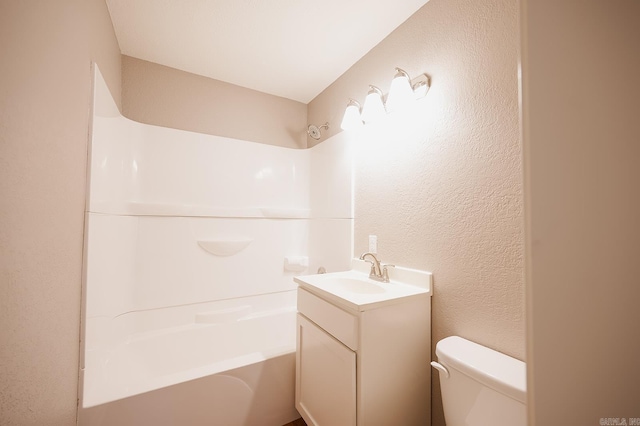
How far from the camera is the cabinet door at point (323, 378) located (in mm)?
982

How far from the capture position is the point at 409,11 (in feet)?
4.34

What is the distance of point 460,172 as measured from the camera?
109 cm

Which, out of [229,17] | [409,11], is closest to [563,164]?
[409,11]

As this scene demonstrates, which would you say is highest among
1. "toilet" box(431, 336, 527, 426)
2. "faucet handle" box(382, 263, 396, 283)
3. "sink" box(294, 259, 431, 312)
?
"faucet handle" box(382, 263, 396, 283)

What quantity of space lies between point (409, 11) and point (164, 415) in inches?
94.0

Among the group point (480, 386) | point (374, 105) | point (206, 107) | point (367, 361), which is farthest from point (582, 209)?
point (206, 107)

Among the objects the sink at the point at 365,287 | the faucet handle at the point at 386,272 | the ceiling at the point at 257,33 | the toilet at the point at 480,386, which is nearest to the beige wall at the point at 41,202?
the ceiling at the point at 257,33

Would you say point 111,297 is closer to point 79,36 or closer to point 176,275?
point 176,275

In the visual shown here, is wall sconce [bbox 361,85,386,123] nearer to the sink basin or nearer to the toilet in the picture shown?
the sink basin

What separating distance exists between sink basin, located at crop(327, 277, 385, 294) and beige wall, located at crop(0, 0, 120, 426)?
1.13 metres

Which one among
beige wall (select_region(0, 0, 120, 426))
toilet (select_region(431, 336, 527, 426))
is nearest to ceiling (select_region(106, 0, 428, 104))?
beige wall (select_region(0, 0, 120, 426))

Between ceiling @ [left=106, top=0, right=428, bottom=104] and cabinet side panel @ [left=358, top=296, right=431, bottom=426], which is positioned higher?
ceiling @ [left=106, top=0, right=428, bottom=104]

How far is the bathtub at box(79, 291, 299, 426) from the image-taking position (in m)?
1.05

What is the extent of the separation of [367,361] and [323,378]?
0.31 meters
